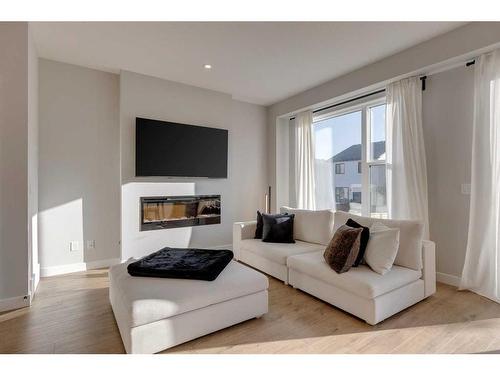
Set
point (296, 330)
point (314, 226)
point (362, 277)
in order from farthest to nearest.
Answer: point (314, 226), point (362, 277), point (296, 330)

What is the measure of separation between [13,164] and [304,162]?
391cm

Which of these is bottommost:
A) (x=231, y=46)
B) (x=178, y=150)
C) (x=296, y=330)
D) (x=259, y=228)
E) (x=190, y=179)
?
(x=296, y=330)

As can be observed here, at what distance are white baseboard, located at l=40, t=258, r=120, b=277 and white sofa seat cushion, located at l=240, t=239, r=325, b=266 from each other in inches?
78.2

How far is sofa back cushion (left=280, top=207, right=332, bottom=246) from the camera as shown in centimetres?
336

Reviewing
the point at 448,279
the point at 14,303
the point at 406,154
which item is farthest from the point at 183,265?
the point at 448,279

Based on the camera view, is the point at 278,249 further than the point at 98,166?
No

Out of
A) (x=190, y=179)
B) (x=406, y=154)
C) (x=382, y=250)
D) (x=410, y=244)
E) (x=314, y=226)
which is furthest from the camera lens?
(x=190, y=179)

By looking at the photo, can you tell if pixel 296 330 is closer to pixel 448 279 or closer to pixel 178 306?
pixel 178 306

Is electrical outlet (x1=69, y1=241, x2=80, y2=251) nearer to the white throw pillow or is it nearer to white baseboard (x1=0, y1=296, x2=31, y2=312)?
white baseboard (x1=0, y1=296, x2=31, y2=312)

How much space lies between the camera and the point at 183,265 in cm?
230

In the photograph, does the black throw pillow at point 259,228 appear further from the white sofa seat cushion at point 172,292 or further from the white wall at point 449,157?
the white wall at point 449,157

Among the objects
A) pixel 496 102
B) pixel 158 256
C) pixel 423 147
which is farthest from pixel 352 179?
pixel 158 256

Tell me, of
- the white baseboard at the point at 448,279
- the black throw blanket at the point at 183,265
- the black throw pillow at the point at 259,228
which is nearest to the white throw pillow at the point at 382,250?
the white baseboard at the point at 448,279

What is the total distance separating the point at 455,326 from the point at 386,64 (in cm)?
291
